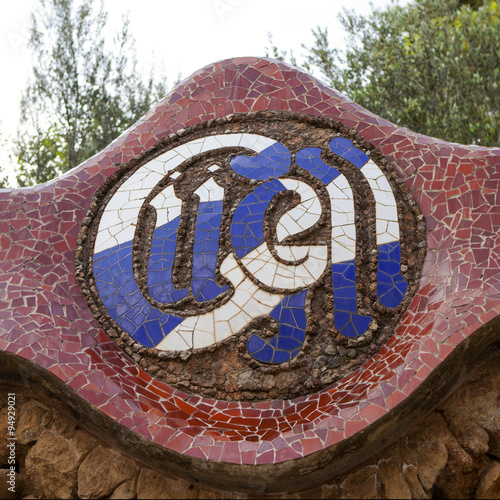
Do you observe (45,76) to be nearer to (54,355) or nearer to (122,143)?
(122,143)

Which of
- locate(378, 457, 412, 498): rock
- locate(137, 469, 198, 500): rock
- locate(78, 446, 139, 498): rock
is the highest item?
locate(78, 446, 139, 498): rock

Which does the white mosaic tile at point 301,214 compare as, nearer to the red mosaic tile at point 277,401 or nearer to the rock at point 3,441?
the red mosaic tile at point 277,401

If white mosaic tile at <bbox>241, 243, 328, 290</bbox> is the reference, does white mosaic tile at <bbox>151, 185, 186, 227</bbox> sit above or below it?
above

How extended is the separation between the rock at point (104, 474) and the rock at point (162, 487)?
0.28 feet

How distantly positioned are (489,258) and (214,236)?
2.12 meters

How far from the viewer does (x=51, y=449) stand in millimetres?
3926

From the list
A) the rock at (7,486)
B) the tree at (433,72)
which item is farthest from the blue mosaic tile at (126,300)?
the tree at (433,72)

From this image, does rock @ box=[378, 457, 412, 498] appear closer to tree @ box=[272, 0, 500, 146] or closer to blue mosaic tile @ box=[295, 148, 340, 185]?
blue mosaic tile @ box=[295, 148, 340, 185]

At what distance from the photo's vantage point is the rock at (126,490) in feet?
12.4

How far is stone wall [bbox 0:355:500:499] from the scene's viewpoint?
145 inches

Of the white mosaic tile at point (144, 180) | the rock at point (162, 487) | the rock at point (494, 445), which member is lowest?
the rock at point (494, 445)

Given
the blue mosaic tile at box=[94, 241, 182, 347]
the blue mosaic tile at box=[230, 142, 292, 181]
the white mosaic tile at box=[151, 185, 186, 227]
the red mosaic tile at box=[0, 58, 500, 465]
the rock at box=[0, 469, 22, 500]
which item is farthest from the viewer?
the blue mosaic tile at box=[230, 142, 292, 181]

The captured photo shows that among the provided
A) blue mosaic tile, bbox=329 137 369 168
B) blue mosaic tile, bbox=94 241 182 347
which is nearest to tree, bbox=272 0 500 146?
blue mosaic tile, bbox=329 137 369 168

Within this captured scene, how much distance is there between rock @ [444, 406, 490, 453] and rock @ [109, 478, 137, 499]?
2.23 meters
